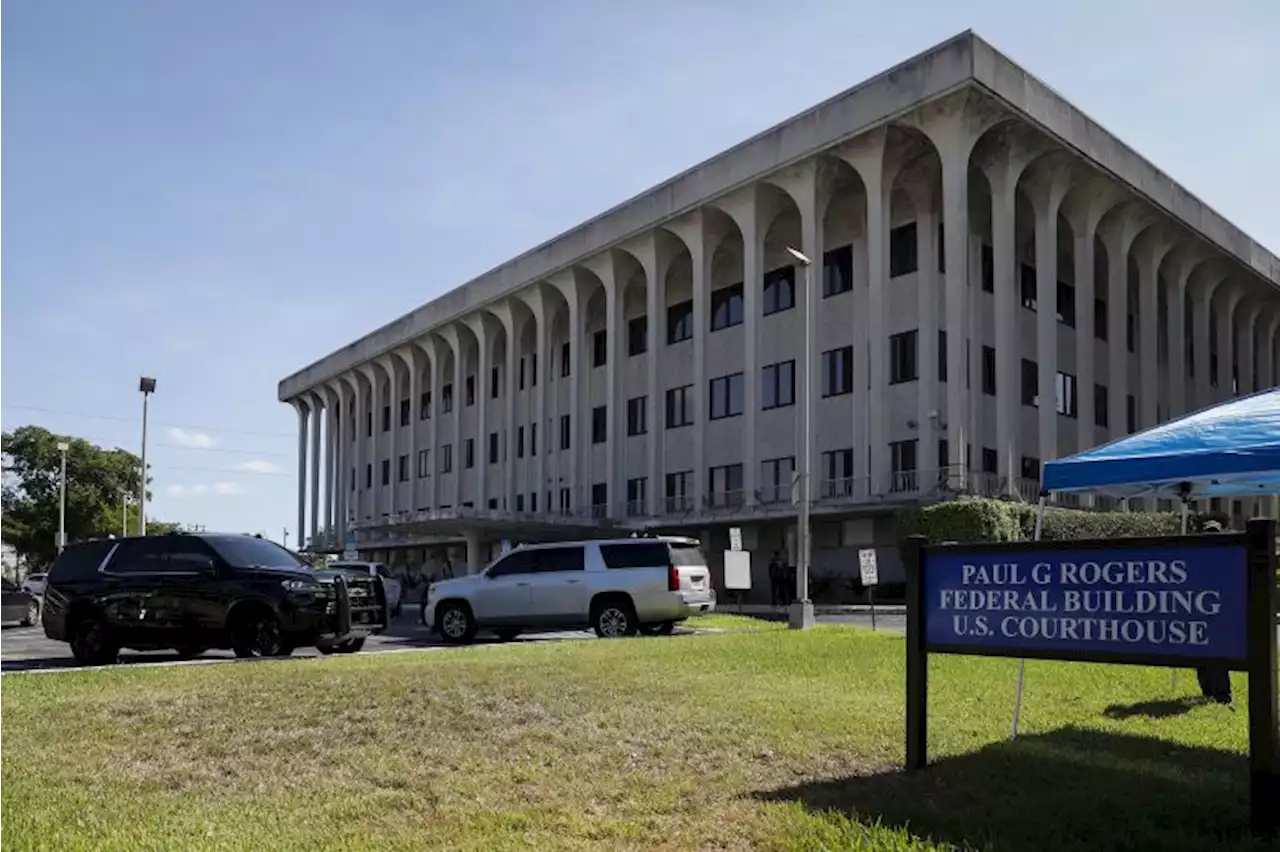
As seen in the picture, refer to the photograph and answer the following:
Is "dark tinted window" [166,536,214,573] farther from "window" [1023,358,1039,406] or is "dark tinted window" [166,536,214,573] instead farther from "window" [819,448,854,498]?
"window" [1023,358,1039,406]

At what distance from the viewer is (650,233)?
46.0 metres

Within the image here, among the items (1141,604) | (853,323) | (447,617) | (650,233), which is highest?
(650,233)

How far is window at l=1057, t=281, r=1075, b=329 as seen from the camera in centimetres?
4175

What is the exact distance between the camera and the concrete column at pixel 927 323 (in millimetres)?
35562

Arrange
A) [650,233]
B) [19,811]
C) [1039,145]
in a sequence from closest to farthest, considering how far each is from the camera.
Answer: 1. [19,811]
2. [1039,145]
3. [650,233]

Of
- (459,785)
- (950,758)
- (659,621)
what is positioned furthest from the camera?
(659,621)

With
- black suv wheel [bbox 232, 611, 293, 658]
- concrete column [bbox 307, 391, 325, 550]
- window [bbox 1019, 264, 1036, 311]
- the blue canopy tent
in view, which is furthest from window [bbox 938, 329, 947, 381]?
concrete column [bbox 307, 391, 325, 550]

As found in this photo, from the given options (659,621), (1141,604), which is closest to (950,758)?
(1141,604)

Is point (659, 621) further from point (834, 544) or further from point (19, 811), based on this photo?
point (834, 544)

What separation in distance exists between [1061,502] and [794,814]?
118ft

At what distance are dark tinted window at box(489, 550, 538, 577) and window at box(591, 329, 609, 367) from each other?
31.4 metres

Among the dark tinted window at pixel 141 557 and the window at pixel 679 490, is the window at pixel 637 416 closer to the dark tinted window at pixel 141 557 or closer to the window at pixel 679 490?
the window at pixel 679 490

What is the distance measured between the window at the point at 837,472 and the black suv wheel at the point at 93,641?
86.2ft

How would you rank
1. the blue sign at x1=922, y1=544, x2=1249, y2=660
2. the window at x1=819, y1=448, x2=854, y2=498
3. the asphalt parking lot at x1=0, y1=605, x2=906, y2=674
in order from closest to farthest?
the blue sign at x1=922, y1=544, x2=1249, y2=660, the asphalt parking lot at x1=0, y1=605, x2=906, y2=674, the window at x1=819, y1=448, x2=854, y2=498
